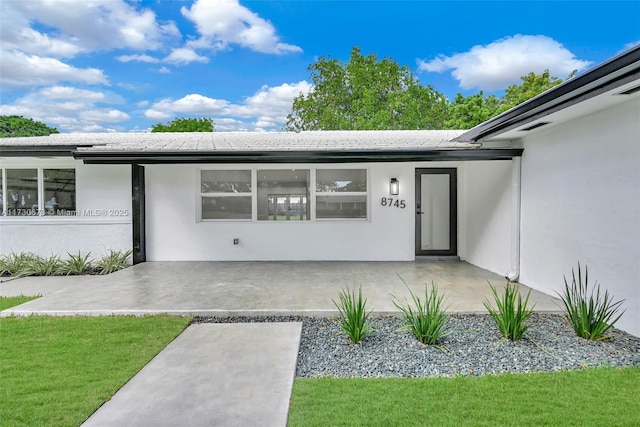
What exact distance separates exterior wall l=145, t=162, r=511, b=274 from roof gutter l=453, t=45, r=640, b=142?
3454 millimetres

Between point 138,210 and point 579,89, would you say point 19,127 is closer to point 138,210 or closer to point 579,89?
point 138,210

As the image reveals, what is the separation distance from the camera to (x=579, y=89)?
3.90 m

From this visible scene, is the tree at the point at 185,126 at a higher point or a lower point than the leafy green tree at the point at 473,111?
higher

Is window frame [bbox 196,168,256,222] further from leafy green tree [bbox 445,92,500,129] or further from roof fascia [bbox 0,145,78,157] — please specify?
leafy green tree [bbox 445,92,500,129]

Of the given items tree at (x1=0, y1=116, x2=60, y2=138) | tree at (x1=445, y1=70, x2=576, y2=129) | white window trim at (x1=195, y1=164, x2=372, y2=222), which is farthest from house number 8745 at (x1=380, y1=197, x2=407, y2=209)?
tree at (x1=0, y1=116, x2=60, y2=138)

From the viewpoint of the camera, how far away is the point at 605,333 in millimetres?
4133

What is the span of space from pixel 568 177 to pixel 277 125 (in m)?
30.0

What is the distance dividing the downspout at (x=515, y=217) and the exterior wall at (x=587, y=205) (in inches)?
4.0

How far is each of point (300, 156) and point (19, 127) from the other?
40.4 meters

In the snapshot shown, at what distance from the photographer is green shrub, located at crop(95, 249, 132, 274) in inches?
316

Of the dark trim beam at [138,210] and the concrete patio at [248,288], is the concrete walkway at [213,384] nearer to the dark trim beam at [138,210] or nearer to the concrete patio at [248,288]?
the concrete patio at [248,288]

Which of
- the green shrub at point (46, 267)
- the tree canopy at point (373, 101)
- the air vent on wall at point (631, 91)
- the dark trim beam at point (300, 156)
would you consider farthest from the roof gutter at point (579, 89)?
the tree canopy at point (373, 101)

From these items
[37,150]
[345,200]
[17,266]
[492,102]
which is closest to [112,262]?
[17,266]

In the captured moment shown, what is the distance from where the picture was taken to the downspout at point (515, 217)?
6.70 m
